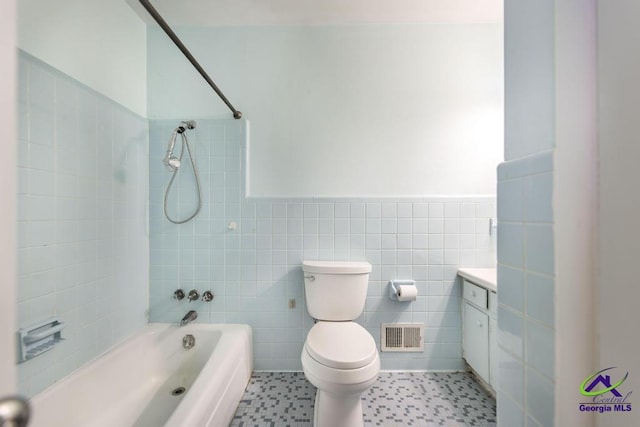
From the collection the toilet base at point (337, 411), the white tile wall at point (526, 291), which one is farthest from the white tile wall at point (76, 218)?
the white tile wall at point (526, 291)

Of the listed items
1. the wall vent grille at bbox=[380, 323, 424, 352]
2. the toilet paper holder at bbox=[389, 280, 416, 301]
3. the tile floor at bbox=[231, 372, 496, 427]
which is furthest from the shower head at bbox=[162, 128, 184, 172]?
the wall vent grille at bbox=[380, 323, 424, 352]

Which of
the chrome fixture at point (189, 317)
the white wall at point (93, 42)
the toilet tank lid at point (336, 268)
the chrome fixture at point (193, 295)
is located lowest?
the chrome fixture at point (189, 317)

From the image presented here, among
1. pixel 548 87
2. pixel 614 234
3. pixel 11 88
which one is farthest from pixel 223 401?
pixel 548 87

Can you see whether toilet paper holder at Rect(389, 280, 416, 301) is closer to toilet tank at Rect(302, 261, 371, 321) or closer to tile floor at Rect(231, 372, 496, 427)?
toilet tank at Rect(302, 261, 371, 321)

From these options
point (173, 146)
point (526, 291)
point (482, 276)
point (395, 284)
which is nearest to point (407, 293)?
point (395, 284)

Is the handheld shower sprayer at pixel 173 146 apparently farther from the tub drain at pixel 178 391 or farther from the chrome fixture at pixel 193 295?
the tub drain at pixel 178 391

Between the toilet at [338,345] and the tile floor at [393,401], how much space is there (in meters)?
0.17

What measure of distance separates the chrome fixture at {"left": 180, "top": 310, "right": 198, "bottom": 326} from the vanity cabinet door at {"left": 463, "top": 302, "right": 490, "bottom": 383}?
1795mm

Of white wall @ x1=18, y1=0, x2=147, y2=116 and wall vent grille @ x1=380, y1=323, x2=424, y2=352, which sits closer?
white wall @ x1=18, y1=0, x2=147, y2=116

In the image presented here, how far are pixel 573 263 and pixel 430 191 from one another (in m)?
1.37

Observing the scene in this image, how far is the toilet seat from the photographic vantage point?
1101 millimetres

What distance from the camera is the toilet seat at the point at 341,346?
1.10m

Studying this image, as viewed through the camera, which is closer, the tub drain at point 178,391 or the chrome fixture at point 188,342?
the tub drain at point 178,391

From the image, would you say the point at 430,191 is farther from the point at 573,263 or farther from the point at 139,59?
the point at 139,59
